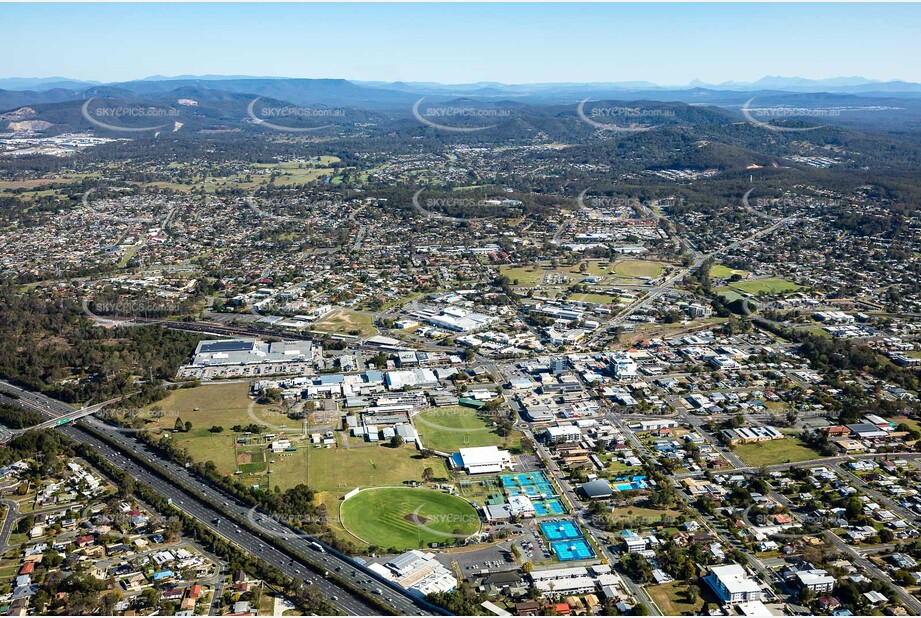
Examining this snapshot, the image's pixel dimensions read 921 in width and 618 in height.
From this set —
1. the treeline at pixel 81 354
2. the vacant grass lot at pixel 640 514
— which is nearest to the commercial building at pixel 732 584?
the vacant grass lot at pixel 640 514

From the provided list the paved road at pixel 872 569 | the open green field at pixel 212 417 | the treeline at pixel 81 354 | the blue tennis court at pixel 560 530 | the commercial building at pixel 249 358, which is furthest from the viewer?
the commercial building at pixel 249 358

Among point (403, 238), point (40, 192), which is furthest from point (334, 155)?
point (403, 238)

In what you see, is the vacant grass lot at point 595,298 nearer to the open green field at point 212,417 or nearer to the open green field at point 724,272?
the open green field at point 724,272

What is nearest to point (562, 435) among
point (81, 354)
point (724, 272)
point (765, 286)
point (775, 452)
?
point (775, 452)

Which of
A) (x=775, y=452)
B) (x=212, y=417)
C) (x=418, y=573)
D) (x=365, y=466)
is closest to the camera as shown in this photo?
(x=418, y=573)

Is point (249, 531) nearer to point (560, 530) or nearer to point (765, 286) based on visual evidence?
point (560, 530)

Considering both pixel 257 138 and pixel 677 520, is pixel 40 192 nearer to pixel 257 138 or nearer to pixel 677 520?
pixel 257 138
